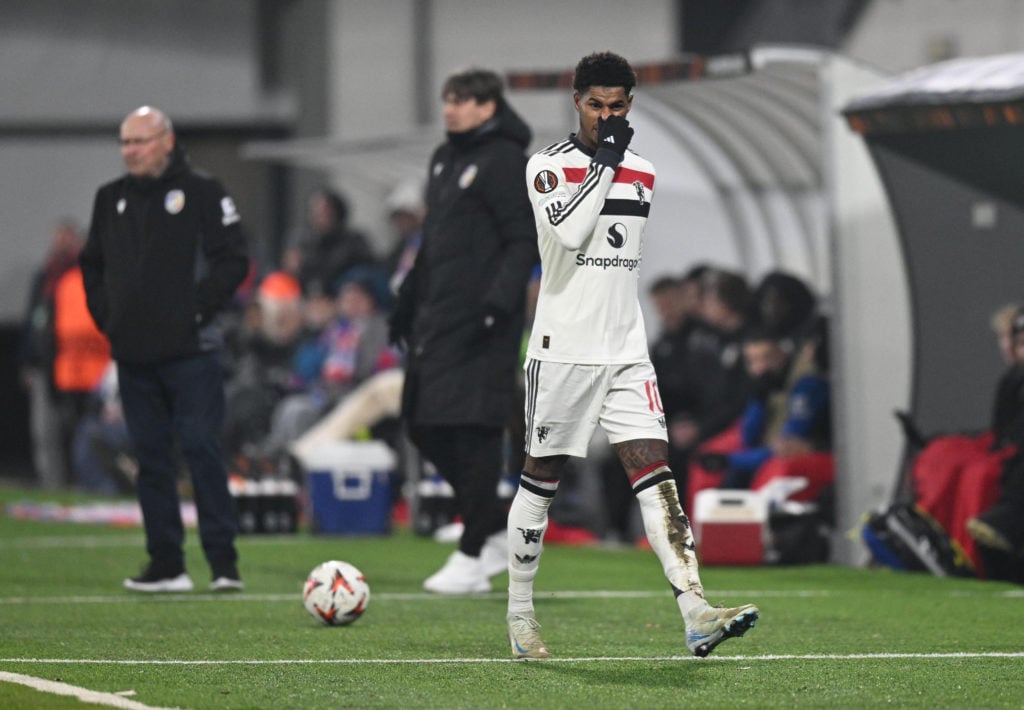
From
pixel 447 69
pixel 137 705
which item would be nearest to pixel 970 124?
pixel 137 705

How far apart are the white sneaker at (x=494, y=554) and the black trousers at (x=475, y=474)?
3.4 inches

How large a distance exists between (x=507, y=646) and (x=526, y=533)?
64cm

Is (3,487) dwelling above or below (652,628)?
below

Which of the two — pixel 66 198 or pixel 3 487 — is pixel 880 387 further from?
pixel 66 198

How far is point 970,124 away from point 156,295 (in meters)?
4.62

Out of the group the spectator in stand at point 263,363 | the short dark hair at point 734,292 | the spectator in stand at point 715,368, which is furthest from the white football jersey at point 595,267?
the spectator in stand at point 263,363

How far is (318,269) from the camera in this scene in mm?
19812

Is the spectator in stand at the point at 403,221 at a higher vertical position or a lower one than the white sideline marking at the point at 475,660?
higher

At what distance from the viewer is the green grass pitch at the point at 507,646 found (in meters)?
6.53

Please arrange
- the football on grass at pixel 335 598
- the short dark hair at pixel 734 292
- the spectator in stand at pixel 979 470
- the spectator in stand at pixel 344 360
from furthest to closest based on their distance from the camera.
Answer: the spectator in stand at pixel 344 360, the short dark hair at pixel 734 292, the spectator in stand at pixel 979 470, the football on grass at pixel 335 598

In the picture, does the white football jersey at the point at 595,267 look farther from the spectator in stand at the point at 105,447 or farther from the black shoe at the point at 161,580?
the spectator in stand at the point at 105,447

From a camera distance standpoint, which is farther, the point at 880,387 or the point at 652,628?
the point at 880,387

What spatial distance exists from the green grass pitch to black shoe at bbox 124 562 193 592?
0.08 metres

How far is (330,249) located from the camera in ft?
65.3
